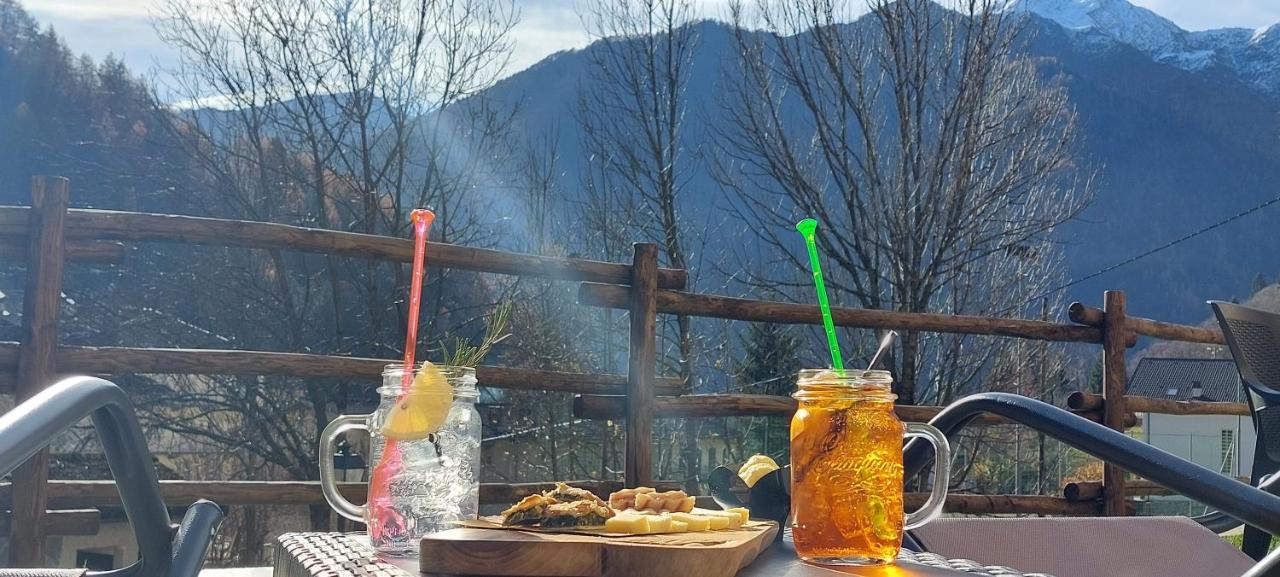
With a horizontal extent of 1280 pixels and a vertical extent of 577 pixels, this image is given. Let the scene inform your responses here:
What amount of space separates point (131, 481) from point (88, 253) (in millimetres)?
3029

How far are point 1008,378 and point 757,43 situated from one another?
16.5 feet

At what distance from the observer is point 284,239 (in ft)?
12.5

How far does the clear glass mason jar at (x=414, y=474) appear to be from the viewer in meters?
0.99

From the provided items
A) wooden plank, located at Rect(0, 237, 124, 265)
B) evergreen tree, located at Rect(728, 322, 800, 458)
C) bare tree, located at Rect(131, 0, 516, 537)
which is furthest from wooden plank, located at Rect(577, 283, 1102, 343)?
bare tree, located at Rect(131, 0, 516, 537)

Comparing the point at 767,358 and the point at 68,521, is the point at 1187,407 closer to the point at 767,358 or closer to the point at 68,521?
the point at 68,521

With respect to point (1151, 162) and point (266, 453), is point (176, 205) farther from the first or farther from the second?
point (1151, 162)

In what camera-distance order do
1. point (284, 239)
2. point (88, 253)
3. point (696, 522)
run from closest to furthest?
point (696, 522), point (88, 253), point (284, 239)

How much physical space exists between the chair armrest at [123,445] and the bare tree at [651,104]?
1034 cm

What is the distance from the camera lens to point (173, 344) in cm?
1016

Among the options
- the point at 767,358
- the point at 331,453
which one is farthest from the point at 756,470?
the point at 767,358

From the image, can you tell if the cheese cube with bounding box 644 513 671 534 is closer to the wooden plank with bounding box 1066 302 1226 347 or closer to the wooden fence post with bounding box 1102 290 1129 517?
the wooden plank with bounding box 1066 302 1226 347

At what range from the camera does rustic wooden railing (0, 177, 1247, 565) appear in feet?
11.6

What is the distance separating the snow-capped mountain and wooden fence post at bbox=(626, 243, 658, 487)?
50.0 metres

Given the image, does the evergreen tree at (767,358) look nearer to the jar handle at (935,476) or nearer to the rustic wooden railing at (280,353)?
the rustic wooden railing at (280,353)
